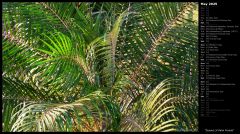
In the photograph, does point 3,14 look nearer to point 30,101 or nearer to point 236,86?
point 30,101

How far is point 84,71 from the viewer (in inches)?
135

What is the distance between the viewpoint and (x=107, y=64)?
3498mm

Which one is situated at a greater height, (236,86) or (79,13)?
(79,13)

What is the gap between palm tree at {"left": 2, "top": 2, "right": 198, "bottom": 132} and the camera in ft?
10.7

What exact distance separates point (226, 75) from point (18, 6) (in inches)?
59.9

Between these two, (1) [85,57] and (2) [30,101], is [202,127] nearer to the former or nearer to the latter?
(1) [85,57]

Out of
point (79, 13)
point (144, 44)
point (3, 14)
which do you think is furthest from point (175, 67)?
point (3, 14)

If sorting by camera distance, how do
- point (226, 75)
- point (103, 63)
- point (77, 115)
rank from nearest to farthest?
point (77, 115) → point (226, 75) → point (103, 63)

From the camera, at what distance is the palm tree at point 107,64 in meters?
3.27

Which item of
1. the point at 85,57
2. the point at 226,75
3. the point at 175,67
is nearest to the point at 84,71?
the point at 85,57

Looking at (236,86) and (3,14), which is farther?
(3,14)

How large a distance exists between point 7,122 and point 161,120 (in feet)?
3.28

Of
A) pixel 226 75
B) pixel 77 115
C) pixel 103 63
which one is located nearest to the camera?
pixel 77 115

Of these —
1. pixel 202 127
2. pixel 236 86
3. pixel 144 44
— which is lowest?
pixel 202 127
